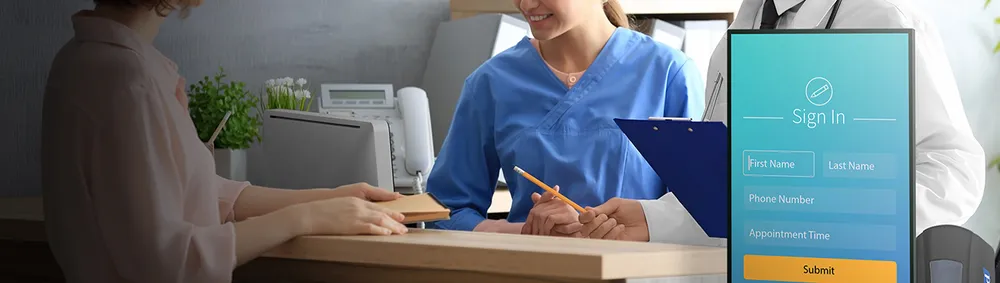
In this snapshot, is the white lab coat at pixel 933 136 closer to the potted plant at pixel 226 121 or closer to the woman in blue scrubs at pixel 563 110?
the woman in blue scrubs at pixel 563 110

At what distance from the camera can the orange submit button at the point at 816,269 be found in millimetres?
998

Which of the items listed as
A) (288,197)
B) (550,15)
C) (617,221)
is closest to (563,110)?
(550,15)

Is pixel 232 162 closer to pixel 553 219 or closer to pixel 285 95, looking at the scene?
pixel 285 95

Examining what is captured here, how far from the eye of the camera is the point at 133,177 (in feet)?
3.79

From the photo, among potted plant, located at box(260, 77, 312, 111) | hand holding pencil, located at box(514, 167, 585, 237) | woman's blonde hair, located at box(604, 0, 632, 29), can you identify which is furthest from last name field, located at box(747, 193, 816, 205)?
potted plant, located at box(260, 77, 312, 111)

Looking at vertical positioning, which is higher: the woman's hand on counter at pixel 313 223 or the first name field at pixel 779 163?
the first name field at pixel 779 163

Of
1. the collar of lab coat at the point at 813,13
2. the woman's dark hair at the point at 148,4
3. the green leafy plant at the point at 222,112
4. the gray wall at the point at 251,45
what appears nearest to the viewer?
the woman's dark hair at the point at 148,4

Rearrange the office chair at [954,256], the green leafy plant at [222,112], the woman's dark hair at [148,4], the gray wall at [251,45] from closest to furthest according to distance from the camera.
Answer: the office chair at [954,256], the woman's dark hair at [148,4], the gray wall at [251,45], the green leafy plant at [222,112]

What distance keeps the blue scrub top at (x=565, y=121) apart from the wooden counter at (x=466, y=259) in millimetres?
561

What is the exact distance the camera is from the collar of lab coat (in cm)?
134

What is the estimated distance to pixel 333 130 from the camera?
1.91 m

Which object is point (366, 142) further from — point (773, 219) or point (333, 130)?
point (773, 219)

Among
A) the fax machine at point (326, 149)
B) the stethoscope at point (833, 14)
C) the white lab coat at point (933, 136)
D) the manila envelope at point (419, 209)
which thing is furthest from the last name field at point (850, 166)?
the fax machine at point (326, 149)

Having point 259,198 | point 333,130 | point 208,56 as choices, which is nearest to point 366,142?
point 333,130
